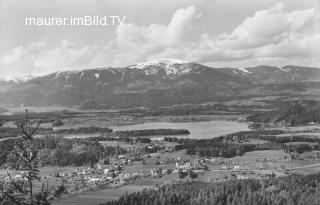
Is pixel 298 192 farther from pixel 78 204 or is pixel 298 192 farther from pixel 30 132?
pixel 30 132

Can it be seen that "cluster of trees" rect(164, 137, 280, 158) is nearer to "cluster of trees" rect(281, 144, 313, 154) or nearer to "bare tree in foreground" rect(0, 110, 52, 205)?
"cluster of trees" rect(281, 144, 313, 154)

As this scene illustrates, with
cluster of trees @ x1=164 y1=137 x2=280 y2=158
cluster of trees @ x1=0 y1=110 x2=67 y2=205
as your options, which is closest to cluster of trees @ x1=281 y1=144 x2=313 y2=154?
cluster of trees @ x1=164 y1=137 x2=280 y2=158

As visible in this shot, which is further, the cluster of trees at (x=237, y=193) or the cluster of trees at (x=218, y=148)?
the cluster of trees at (x=218, y=148)

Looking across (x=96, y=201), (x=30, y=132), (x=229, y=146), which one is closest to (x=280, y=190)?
(x=96, y=201)

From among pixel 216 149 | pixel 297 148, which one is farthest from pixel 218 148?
pixel 297 148

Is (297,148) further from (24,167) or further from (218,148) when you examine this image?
(24,167)

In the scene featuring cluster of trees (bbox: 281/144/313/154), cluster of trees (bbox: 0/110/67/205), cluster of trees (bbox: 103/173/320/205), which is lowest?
cluster of trees (bbox: 103/173/320/205)

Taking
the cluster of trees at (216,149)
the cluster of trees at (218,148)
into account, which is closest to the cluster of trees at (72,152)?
the cluster of trees at (216,149)

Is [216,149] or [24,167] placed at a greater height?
[24,167]

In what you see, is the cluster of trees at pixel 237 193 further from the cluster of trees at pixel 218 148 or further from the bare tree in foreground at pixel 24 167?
the bare tree in foreground at pixel 24 167
